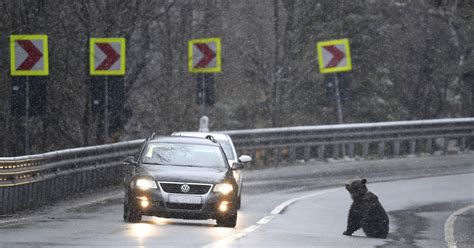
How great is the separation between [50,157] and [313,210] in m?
4.71

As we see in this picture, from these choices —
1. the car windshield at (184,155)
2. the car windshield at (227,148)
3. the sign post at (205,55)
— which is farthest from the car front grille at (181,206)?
the sign post at (205,55)

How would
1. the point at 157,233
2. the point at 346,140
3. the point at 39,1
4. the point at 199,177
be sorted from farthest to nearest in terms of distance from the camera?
the point at 346,140, the point at 39,1, the point at 199,177, the point at 157,233

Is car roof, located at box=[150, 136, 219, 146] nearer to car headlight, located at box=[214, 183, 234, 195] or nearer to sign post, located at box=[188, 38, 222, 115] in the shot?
car headlight, located at box=[214, 183, 234, 195]

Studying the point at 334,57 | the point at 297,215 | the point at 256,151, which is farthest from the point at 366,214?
the point at 334,57

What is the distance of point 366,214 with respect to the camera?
2183cm

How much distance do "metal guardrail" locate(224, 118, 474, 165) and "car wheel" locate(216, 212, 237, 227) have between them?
51.7 ft

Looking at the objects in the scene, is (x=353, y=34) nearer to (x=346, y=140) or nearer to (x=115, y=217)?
(x=346, y=140)

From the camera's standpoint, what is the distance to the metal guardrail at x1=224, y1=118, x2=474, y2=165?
40.6 meters

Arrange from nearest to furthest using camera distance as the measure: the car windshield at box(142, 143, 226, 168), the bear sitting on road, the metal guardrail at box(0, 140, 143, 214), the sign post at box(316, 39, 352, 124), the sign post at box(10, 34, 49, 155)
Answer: the bear sitting on road
the car windshield at box(142, 143, 226, 168)
the metal guardrail at box(0, 140, 143, 214)
the sign post at box(10, 34, 49, 155)
the sign post at box(316, 39, 352, 124)

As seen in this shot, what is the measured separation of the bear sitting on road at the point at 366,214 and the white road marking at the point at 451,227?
95 centimetres

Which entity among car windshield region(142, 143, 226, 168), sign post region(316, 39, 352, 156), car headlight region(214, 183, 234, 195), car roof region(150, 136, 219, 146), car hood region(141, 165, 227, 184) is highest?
sign post region(316, 39, 352, 156)

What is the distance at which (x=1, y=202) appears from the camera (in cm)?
2381

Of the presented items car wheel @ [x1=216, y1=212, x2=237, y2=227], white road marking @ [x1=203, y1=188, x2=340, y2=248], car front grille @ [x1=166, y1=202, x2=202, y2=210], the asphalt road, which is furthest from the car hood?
white road marking @ [x1=203, y1=188, x2=340, y2=248]

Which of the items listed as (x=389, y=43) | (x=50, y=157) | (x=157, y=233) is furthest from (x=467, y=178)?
(x=389, y=43)
